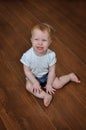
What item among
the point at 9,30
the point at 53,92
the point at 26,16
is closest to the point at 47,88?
the point at 53,92

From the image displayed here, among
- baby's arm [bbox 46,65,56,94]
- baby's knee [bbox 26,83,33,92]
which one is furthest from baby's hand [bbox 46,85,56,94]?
baby's knee [bbox 26,83,33,92]

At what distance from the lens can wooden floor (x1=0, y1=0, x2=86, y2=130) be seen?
1409 millimetres

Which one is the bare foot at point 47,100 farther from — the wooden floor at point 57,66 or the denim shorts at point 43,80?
the denim shorts at point 43,80

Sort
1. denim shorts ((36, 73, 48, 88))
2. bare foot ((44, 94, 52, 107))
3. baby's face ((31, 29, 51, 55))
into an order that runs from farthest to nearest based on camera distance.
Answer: denim shorts ((36, 73, 48, 88))
bare foot ((44, 94, 52, 107))
baby's face ((31, 29, 51, 55))

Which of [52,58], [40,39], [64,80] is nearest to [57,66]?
[64,80]

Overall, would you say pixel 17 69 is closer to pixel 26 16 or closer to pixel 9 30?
pixel 9 30

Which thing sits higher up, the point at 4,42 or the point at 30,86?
the point at 4,42

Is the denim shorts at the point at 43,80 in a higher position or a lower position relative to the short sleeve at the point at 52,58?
lower

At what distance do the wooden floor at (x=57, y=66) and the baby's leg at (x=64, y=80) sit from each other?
1.4 inches

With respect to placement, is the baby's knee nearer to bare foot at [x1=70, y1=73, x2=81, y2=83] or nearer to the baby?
the baby

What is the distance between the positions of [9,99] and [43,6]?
4.54 feet

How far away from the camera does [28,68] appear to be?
1.51 meters

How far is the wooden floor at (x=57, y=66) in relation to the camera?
1.41 meters

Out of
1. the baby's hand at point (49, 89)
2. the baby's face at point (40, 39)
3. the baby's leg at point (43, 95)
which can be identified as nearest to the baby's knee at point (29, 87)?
the baby's leg at point (43, 95)
